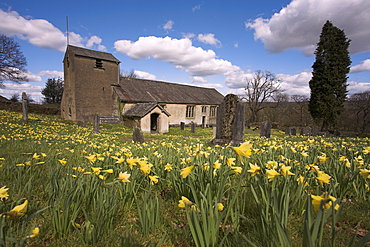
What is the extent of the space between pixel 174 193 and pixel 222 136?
6.22 meters

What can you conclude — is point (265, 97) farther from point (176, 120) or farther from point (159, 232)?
point (159, 232)

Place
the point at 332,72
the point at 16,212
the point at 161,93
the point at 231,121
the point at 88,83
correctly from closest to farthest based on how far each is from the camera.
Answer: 1. the point at 16,212
2. the point at 231,121
3. the point at 88,83
4. the point at 332,72
5. the point at 161,93

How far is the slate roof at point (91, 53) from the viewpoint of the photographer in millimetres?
25248

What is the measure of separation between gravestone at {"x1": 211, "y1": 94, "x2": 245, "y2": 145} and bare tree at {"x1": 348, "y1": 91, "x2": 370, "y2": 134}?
38.1 m

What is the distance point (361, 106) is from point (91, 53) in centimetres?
4649

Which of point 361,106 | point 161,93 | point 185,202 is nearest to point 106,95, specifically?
point 161,93

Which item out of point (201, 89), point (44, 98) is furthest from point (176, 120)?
point (44, 98)

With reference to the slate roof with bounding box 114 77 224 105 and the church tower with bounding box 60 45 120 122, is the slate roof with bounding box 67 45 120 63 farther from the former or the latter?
the slate roof with bounding box 114 77 224 105

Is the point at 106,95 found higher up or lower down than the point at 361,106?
higher up

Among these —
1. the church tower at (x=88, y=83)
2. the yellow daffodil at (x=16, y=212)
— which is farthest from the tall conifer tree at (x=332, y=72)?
the yellow daffodil at (x=16, y=212)

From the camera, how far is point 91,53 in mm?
26500

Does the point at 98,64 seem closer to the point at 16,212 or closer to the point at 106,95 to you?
the point at 106,95

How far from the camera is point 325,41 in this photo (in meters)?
29.7

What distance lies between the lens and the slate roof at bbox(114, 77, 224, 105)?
28344mm
